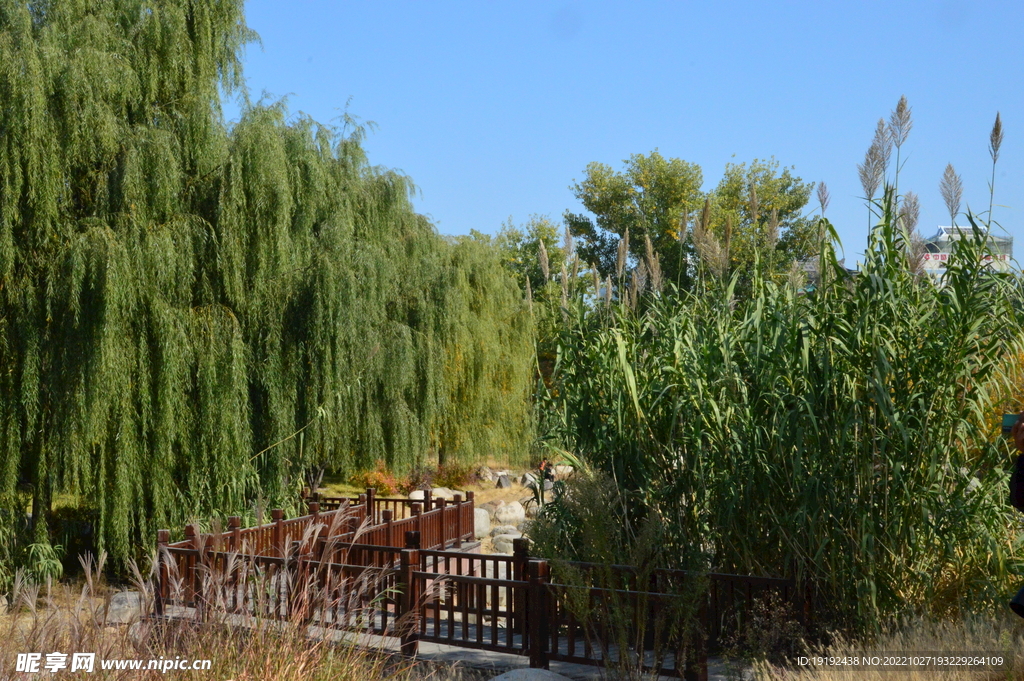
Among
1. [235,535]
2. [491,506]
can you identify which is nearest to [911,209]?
[235,535]

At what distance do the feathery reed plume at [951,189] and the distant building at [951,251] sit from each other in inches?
9.5

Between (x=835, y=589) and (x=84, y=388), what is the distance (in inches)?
278

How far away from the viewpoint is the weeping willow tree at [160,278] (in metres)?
8.51

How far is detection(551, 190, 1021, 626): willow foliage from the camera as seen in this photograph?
4.88 m

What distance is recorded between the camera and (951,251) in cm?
506

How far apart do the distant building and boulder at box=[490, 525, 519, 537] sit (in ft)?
37.3

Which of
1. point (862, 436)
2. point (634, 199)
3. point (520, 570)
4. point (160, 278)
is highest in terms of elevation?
point (634, 199)

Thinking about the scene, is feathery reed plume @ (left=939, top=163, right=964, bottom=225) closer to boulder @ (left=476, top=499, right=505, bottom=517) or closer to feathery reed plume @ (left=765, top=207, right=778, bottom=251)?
feathery reed plume @ (left=765, top=207, right=778, bottom=251)

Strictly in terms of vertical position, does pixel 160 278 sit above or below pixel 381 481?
above

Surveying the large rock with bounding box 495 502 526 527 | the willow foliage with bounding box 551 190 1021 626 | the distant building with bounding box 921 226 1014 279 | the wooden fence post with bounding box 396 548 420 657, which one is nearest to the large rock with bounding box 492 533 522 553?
the large rock with bounding box 495 502 526 527

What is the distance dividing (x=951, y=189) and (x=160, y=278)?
24.0ft

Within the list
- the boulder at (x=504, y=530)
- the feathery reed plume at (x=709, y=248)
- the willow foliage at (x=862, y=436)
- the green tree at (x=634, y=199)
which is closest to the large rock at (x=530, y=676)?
the willow foliage at (x=862, y=436)

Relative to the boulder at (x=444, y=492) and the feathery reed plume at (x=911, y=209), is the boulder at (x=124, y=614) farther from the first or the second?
the boulder at (x=444, y=492)

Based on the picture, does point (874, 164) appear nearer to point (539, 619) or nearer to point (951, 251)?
point (951, 251)
